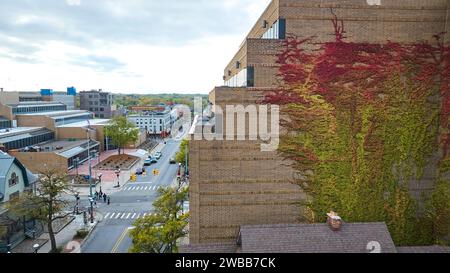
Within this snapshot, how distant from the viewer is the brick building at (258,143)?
59.1ft

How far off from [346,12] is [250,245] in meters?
13.9

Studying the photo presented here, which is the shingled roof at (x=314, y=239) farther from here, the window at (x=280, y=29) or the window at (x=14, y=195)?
the window at (x=14, y=195)

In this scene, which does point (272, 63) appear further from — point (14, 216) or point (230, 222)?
point (14, 216)

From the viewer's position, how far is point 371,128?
19.0m

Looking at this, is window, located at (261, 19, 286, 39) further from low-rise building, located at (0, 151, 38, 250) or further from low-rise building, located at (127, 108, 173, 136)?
low-rise building, located at (127, 108, 173, 136)

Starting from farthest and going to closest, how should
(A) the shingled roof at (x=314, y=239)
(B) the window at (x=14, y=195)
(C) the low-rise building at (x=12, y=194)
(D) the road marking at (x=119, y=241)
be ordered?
(B) the window at (x=14, y=195) < (C) the low-rise building at (x=12, y=194) < (D) the road marking at (x=119, y=241) < (A) the shingled roof at (x=314, y=239)

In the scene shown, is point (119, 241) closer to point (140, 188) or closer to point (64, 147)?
point (140, 188)

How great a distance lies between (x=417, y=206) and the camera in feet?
64.8

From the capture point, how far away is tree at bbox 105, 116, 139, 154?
2469 inches

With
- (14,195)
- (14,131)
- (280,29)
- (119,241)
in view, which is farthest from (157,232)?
(14,131)

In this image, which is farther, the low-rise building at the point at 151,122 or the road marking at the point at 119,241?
the low-rise building at the point at 151,122

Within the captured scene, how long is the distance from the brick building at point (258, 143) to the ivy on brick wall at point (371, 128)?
24.9 inches

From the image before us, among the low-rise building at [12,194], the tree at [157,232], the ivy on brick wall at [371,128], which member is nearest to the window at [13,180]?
the low-rise building at [12,194]
